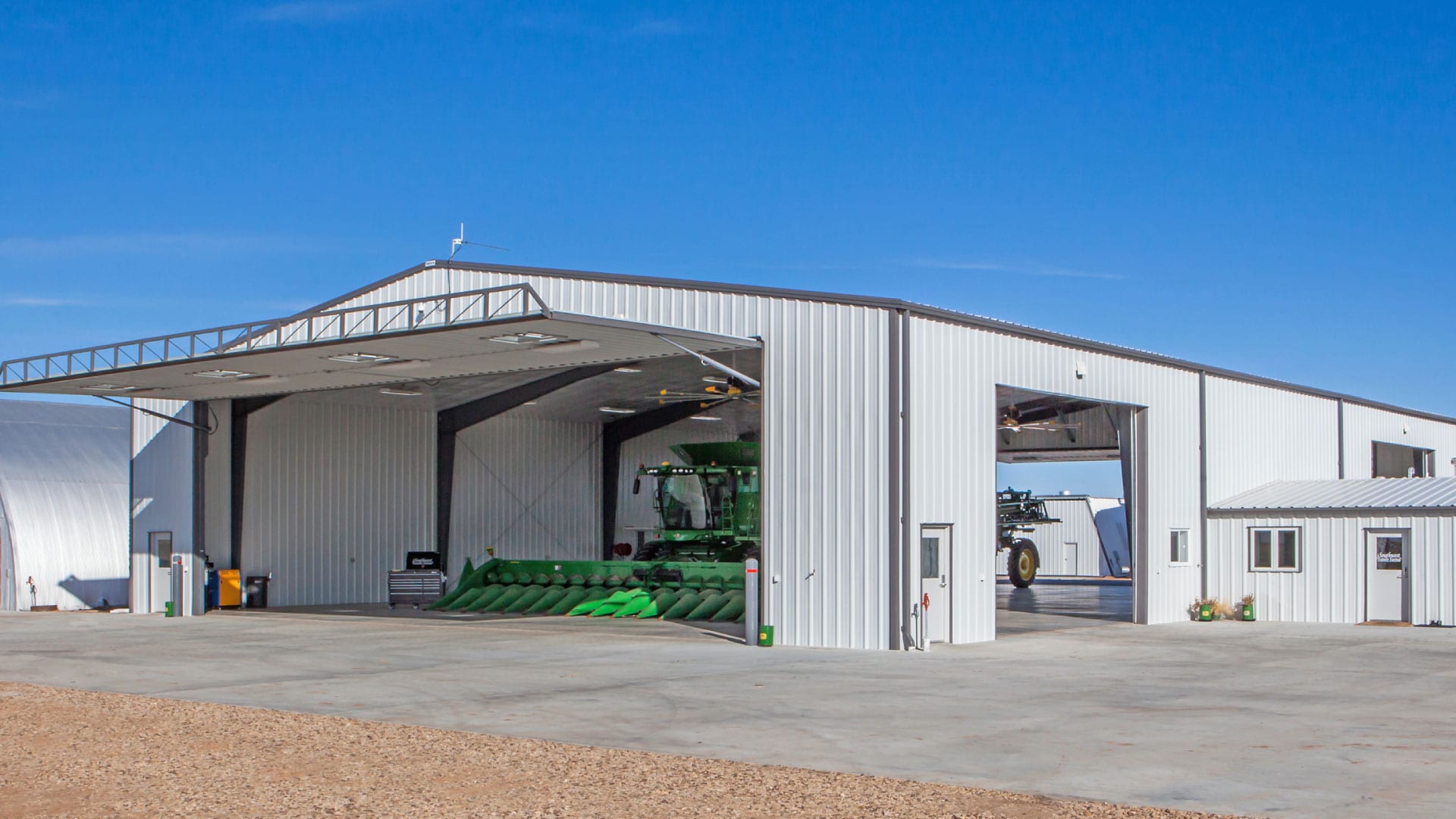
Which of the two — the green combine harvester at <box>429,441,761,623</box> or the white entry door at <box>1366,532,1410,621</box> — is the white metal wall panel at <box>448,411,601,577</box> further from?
the white entry door at <box>1366,532,1410,621</box>

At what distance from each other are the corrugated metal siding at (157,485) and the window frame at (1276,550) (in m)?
21.1

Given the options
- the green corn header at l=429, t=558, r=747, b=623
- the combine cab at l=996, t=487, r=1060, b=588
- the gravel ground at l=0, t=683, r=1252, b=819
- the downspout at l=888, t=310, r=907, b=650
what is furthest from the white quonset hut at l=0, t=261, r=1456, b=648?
the gravel ground at l=0, t=683, r=1252, b=819

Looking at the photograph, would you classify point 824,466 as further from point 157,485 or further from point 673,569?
point 157,485

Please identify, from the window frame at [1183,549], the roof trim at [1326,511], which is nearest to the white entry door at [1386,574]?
the roof trim at [1326,511]

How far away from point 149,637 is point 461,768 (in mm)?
14235

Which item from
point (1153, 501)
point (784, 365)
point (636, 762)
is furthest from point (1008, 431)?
point (636, 762)

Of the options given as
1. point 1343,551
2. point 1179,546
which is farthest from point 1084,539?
point 1343,551

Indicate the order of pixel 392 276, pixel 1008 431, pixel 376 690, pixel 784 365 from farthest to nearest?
1. pixel 1008 431
2. pixel 392 276
3. pixel 784 365
4. pixel 376 690

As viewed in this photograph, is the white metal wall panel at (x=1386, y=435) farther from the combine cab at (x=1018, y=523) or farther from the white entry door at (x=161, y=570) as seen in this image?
the white entry door at (x=161, y=570)

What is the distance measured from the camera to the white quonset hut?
19.6 meters

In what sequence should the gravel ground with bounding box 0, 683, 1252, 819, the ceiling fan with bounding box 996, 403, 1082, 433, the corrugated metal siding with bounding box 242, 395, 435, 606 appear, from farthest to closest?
the ceiling fan with bounding box 996, 403, 1082, 433
the corrugated metal siding with bounding box 242, 395, 435, 606
the gravel ground with bounding box 0, 683, 1252, 819

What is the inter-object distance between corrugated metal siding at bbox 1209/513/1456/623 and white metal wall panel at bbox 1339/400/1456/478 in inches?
295

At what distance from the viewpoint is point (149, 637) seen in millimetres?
21656

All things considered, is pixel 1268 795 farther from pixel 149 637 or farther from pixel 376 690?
pixel 149 637
